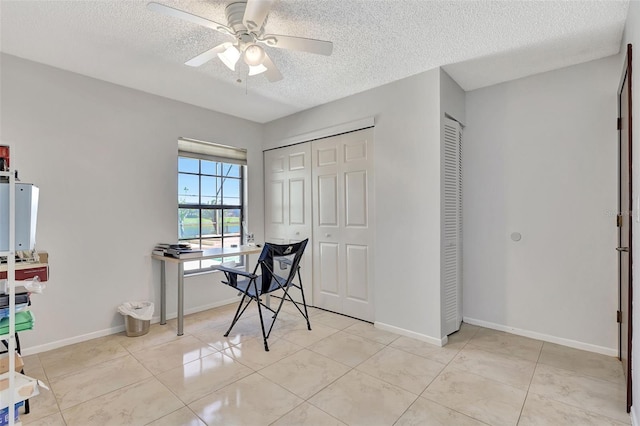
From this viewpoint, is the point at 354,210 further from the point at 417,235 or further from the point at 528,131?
the point at 528,131

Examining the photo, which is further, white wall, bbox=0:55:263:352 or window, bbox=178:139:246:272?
window, bbox=178:139:246:272

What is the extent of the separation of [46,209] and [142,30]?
1753mm

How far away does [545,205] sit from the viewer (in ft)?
9.23

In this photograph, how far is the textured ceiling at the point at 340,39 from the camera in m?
1.94

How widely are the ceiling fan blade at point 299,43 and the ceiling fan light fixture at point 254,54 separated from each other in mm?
73

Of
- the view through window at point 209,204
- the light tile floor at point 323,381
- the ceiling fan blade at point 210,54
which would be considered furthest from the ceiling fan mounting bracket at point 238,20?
the light tile floor at point 323,381

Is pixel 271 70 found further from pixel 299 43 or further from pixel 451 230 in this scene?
pixel 451 230

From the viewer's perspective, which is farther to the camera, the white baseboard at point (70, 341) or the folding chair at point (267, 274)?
the folding chair at point (267, 274)

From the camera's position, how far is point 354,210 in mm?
3449

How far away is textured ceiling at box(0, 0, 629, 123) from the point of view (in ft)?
6.37

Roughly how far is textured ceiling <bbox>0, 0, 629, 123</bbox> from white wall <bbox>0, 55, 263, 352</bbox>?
235 millimetres

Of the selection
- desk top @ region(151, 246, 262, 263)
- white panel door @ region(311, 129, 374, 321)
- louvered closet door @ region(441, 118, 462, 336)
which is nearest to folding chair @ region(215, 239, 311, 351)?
desk top @ region(151, 246, 262, 263)

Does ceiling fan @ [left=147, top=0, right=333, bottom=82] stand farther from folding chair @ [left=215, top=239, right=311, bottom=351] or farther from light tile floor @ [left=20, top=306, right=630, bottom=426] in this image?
light tile floor @ [left=20, top=306, right=630, bottom=426]

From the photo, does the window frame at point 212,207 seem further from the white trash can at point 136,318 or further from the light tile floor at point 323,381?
the light tile floor at point 323,381
